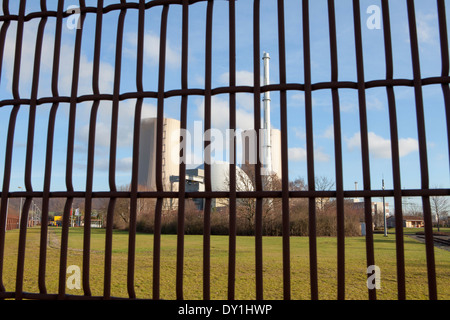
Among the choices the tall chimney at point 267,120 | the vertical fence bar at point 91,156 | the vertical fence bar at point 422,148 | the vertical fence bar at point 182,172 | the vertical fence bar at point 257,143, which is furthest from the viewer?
the tall chimney at point 267,120

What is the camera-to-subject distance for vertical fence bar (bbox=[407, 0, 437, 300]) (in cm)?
148

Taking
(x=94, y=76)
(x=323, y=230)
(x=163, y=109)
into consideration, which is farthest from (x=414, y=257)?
(x=94, y=76)

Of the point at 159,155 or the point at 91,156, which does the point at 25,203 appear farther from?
the point at 159,155

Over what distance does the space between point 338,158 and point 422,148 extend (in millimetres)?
362

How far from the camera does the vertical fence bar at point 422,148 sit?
4.84 feet

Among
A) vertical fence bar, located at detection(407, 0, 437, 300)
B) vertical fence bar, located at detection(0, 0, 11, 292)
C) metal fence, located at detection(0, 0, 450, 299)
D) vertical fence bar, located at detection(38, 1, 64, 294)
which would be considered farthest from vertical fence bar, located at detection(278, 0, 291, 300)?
vertical fence bar, located at detection(0, 0, 11, 292)

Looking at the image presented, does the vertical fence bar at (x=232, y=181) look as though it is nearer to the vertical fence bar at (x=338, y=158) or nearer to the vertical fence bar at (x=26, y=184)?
the vertical fence bar at (x=338, y=158)

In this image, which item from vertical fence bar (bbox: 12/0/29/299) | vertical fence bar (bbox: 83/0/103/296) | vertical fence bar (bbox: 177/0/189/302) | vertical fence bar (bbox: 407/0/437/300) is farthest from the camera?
vertical fence bar (bbox: 12/0/29/299)

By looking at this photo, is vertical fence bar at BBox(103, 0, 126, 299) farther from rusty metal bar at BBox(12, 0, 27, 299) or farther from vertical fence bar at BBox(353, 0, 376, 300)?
vertical fence bar at BBox(353, 0, 376, 300)

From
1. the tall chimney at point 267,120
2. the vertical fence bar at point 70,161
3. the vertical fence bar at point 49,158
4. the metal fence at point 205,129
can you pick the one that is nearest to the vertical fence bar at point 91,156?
the metal fence at point 205,129

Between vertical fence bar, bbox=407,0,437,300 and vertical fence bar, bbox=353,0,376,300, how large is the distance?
0.22m

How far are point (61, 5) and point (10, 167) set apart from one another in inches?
40.7

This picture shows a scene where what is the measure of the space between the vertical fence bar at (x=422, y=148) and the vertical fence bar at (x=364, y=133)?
22 centimetres
